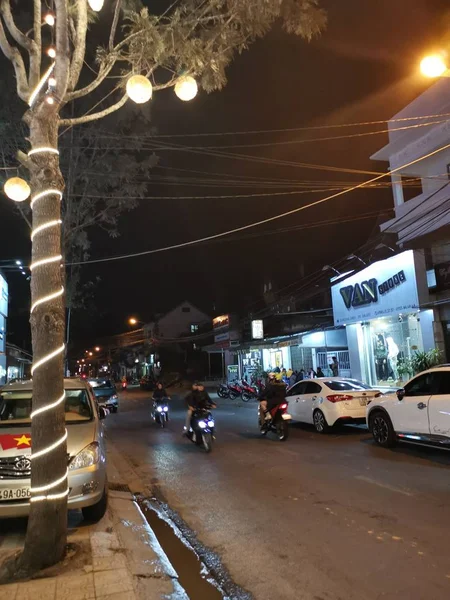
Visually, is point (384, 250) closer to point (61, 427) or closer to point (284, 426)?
point (284, 426)

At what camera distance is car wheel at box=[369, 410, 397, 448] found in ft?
33.7

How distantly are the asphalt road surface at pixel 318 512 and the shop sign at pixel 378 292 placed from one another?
7555 mm

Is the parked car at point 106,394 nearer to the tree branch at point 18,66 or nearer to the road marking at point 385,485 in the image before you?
the road marking at point 385,485

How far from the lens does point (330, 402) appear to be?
12734 millimetres

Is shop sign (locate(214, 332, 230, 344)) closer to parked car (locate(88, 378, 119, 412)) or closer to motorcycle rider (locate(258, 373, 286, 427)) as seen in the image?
parked car (locate(88, 378, 119, 412))

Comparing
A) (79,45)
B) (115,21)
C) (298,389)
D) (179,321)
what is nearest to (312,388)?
(298,389)

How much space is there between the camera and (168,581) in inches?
173

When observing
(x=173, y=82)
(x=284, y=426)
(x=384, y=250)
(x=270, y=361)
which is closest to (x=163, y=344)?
(x=270, y=361)

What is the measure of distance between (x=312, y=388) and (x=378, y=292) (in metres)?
7.26

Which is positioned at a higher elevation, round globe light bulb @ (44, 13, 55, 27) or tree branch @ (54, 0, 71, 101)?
round globe light bulb @ (44, 13, 55, 27)

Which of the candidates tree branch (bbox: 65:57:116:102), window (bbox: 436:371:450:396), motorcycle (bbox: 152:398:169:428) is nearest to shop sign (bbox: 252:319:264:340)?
motorcycle (bbox: 152:398:169:428)

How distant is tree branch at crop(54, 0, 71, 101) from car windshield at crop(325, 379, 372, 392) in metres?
10.3

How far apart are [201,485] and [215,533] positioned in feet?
7.77

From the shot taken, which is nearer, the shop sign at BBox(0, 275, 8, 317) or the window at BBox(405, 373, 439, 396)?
the window at BBox(405, 373, 439, 396)
